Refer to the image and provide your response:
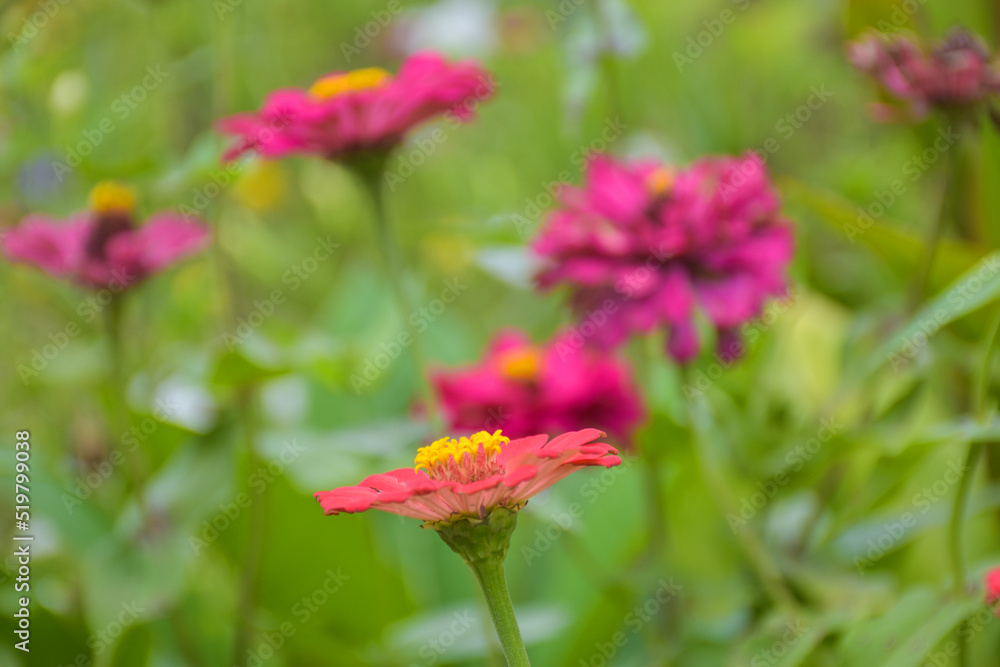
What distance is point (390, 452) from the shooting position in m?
0.53

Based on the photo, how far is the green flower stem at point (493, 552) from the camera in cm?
28

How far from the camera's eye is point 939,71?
0.50 metres

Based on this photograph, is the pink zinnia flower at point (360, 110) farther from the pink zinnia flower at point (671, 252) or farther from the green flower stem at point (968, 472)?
the green flower stem at point (968, 472)

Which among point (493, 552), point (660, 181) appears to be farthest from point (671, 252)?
point (493, 552)

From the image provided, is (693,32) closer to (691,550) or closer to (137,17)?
(137,17)

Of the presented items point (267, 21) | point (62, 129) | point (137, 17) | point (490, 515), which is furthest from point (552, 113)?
point (490, 515)

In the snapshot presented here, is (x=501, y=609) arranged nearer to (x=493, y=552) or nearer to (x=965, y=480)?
(x=493, y=552)

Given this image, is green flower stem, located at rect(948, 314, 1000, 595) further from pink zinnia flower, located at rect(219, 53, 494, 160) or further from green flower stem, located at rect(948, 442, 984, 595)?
pink zinnia flower, located at rect(219, 53, 494, 160)

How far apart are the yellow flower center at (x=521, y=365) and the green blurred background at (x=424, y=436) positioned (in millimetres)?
55

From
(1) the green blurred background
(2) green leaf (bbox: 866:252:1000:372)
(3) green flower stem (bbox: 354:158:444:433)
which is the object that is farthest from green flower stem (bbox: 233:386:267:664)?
(2) green leaf (bbox: 866:252:1000:372)

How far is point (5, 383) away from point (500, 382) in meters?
0.47

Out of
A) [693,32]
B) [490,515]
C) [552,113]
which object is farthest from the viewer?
[693,32]

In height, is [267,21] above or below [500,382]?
above

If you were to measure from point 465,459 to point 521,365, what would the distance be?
328 millimetres
